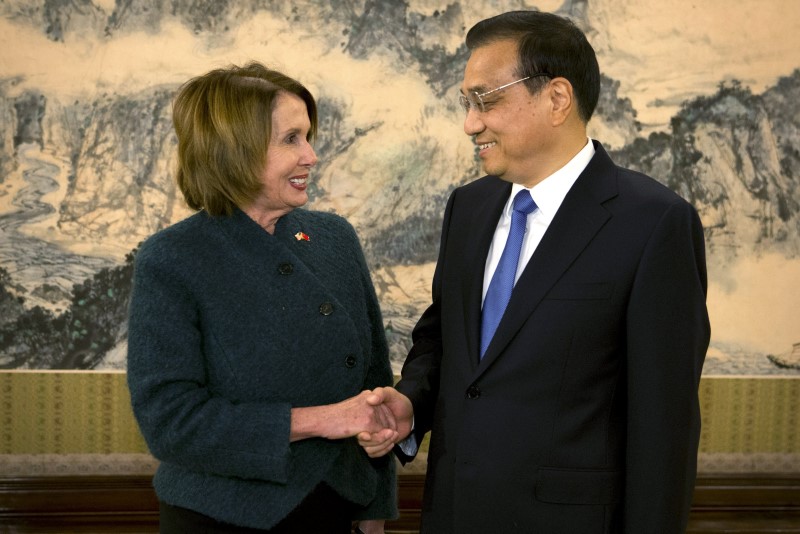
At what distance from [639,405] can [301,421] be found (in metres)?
0.77

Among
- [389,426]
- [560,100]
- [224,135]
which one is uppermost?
[560,100]

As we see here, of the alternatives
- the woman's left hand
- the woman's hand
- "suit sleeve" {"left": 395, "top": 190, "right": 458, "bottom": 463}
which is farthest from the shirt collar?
the woman's left hand

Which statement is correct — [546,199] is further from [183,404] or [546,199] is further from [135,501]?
[135,501]

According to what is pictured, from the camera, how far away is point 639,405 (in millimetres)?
1800

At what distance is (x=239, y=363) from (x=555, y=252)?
0.78m

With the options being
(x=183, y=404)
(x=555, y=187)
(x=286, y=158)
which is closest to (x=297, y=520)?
(x=183, y=404)

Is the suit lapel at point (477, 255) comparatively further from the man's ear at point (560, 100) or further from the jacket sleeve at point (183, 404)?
the jacket sleeve at point (183, 404)

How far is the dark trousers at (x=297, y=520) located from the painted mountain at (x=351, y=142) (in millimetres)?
2226

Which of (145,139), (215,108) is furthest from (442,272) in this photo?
(145,139)

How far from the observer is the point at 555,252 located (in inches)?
75.1

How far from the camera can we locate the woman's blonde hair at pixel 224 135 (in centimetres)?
204

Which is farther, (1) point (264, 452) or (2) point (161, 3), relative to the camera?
(2) point (161, 3)

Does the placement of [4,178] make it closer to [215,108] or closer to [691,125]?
[215,108]

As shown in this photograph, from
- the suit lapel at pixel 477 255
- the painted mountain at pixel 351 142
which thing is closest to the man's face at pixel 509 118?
the suit lapel at pixel 477 255
